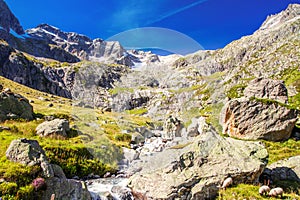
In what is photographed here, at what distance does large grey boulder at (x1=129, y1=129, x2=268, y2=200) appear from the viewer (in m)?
12.8

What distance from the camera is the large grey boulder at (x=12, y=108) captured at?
22.9 m

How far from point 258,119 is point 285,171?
33.1 ft

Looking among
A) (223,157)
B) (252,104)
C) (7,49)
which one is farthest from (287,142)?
(7,49)

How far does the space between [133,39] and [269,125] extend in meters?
17.8

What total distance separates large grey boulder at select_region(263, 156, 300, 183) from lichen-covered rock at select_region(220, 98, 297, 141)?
7.81 m

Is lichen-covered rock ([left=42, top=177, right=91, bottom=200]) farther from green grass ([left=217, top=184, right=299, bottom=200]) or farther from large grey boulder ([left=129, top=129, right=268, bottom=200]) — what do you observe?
green grass ([left=217, top=184, right=299, bottom=200])

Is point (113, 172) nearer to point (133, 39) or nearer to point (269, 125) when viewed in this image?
point (133, 39)

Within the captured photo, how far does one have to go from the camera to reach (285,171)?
50.5ft

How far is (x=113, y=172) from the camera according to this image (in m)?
18.5

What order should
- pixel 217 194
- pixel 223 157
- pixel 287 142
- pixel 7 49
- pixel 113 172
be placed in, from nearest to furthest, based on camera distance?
pixel 217 194 < pixel 223 157 < pixel 113 172 < pixel 287 142 < pixel 7 49

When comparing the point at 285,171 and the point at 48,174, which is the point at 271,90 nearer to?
the point at 285,171

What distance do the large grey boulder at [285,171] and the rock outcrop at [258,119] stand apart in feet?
25.7

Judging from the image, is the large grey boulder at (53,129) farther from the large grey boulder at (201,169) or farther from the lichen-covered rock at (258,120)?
the lichen-covered rock at (258,120)

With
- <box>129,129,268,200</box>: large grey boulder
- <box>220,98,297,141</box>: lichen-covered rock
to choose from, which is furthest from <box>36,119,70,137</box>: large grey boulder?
<box>220,98,297,141</box>: lichen-covered rock
